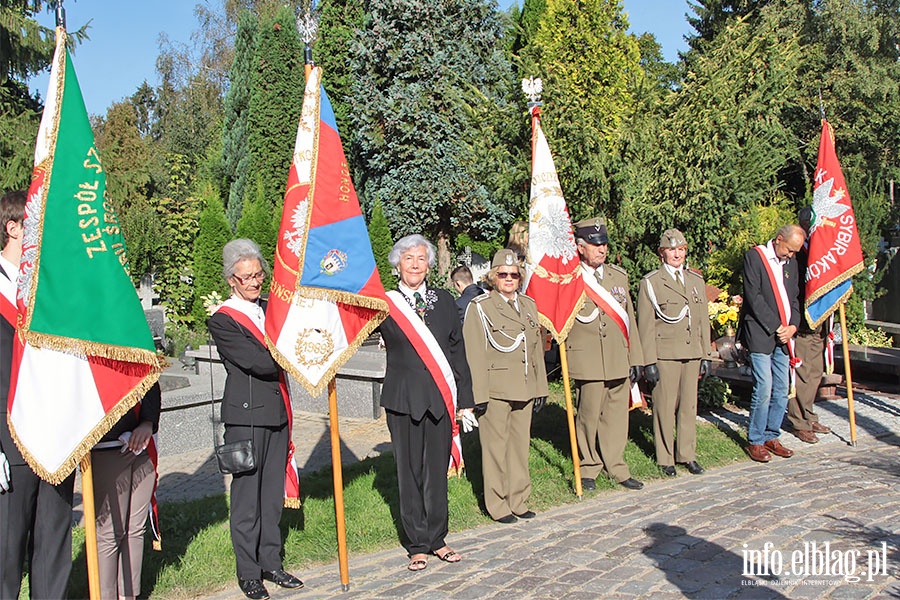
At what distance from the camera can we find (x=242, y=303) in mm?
4797

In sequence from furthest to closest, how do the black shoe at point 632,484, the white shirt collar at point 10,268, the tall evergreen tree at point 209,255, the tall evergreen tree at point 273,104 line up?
the tall evergreen tree at point 273,104
the tall evergreen tree at point 209,255
the black shoe at point 632,484
the white shirt collar at point 10,268

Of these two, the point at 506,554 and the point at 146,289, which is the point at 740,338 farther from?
the point at 146,289

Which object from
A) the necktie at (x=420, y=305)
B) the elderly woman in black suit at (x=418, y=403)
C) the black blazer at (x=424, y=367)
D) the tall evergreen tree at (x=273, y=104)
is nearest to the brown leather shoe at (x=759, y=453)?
the black blazer at (x=424, y=367)

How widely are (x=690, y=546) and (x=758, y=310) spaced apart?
3.16 meters

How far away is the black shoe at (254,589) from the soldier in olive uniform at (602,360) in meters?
3.01

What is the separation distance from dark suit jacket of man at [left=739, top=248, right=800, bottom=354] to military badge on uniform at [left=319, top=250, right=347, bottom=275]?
4.38 metres

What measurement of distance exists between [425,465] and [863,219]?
38.8ft

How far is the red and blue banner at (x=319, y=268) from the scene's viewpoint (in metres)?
4.73

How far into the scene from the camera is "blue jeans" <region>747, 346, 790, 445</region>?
7.57 m

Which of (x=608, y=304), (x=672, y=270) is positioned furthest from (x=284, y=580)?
(x=672, y=270)

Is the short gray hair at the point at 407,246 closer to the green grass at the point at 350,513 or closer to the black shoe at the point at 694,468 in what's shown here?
the green grass at the point at 350,513

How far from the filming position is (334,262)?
4.88 m

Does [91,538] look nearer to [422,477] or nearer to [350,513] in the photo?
[422,477]

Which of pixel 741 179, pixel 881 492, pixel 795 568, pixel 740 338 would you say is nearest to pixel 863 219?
pixel 741 179
